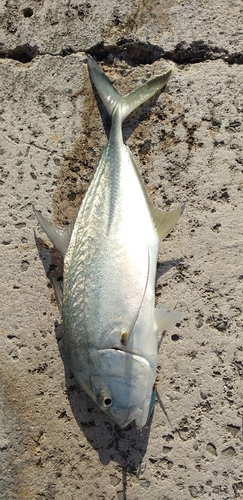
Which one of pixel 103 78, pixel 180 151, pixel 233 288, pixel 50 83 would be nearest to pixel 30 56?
pixel 50 83

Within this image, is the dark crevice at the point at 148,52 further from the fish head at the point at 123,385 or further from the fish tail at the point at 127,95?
the fish head at the point at 123,385

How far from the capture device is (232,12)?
89.1 inches

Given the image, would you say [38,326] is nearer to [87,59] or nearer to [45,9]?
[87,59]

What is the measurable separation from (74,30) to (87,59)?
0.66 ft

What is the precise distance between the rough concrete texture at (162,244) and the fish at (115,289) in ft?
0.54

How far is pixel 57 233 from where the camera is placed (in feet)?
6.55

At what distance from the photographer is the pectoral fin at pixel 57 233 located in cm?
197

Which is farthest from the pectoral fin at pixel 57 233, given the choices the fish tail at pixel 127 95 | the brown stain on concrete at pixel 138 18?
the brown stain on concrete at pixel 138 18

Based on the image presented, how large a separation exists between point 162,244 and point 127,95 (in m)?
0.73

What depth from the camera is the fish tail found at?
2.15 meters

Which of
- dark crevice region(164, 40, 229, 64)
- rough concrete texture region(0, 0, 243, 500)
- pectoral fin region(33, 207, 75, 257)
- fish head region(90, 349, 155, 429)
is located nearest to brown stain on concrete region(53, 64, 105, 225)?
rough concrete texture region(0, 0, 243, 500)

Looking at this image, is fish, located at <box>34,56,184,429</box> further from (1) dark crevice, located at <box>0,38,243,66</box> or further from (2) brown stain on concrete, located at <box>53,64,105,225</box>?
(1) dark crevice, located at <box>0,38,243,66</box>

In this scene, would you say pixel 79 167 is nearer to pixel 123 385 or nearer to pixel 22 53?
pixel 22 53

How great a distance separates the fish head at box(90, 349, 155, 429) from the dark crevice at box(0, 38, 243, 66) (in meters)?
1.49
